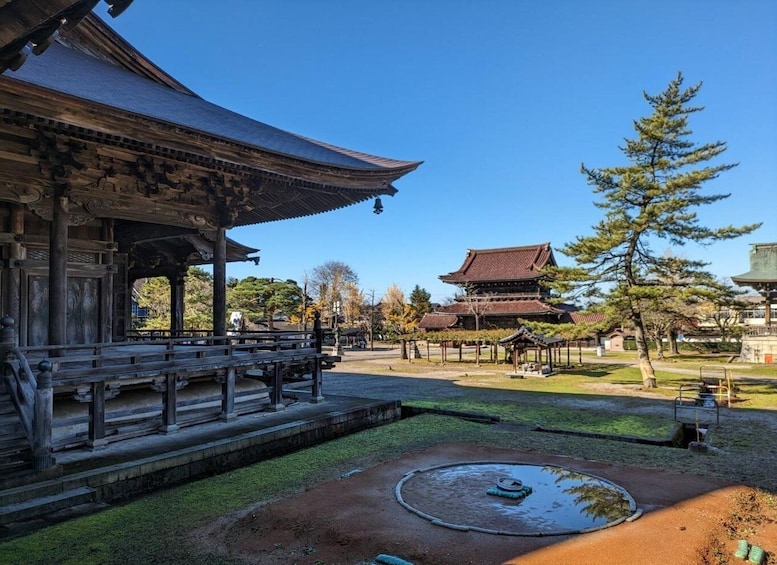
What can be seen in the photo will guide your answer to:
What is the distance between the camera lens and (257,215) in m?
13.2

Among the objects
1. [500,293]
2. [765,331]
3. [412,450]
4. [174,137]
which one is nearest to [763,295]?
[765,331]

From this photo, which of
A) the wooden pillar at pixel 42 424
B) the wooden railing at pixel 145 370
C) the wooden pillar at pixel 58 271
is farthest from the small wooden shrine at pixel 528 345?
the wooden pillar at pixel 42 424

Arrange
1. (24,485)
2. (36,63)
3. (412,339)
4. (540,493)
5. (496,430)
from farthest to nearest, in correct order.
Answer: (412,339)
(496,430)
(36,63)
(540,493)
(24,485)

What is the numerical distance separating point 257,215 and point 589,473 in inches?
381

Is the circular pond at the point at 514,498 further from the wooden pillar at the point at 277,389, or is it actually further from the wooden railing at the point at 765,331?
the wooden railing at the point at 765,331

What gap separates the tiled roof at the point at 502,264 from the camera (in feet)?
130

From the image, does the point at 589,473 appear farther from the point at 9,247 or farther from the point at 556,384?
the point at 556,384

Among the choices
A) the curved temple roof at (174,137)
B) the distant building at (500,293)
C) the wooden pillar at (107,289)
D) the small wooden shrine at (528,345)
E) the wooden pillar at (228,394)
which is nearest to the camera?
the curved temple roof at (174,137)

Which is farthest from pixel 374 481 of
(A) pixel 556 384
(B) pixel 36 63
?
(A) pixel 556 384

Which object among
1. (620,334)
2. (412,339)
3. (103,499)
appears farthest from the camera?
(620,334)

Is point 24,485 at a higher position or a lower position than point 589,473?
higher

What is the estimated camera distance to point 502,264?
41781 mm

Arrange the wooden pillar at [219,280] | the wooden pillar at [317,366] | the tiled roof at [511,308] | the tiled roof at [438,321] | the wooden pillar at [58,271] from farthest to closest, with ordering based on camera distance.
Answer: the tiled roof at [438,321]
the tiled roof at [511,308]
the wooden pillar at [317,366]
the wooden pillar at [219,280]
the wooden pillar at [58,271]

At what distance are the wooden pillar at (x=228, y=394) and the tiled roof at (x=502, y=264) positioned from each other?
3135 centimetres
